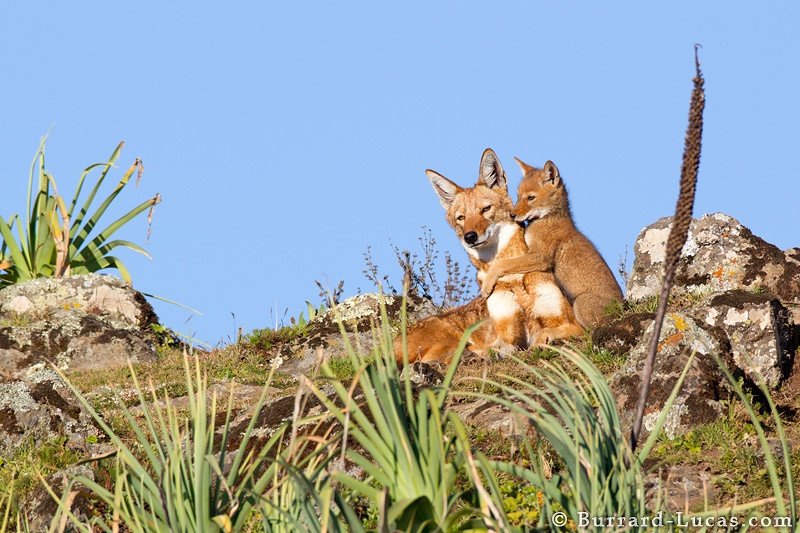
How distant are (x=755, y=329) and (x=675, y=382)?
140 centimetres

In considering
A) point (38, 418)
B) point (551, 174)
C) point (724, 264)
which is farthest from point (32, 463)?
point (724, 264)

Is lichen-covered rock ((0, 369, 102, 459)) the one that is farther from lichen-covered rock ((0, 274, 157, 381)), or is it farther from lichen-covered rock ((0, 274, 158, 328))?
lichen-covered rock ((0, 274, 158, 328))

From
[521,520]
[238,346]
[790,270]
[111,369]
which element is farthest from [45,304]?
[521,520]

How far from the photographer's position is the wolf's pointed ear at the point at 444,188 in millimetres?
10602

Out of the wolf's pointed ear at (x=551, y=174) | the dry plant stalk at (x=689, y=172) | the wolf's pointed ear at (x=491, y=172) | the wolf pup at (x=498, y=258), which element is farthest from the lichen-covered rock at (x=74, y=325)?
the dry plant stalk at (x=689, y=172)

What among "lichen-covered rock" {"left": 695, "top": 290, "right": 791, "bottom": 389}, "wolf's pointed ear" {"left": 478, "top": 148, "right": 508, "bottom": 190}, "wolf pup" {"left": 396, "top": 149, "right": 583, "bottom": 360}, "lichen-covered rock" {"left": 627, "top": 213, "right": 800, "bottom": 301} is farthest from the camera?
"wolf's pointed ear" {"left": 478, "top": 148, "right": 508, "bottom": 190}

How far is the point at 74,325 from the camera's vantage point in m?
11.8

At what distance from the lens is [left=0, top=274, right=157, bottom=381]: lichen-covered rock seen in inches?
450

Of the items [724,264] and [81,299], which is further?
[81,299]

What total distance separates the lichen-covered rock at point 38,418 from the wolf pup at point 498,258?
3402 mm

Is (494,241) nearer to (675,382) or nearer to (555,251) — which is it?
(555,251)

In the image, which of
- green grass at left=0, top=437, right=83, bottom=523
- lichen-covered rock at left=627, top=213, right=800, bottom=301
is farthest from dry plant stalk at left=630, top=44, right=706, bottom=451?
lichen-covered rock at left=627, top=213, right=800, bottom=301

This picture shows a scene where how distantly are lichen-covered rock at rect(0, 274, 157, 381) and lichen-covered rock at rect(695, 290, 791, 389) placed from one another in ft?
21.3

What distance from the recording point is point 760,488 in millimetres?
5398
